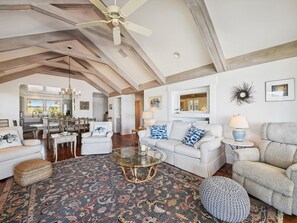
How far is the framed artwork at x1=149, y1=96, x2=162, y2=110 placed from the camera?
18.1ft

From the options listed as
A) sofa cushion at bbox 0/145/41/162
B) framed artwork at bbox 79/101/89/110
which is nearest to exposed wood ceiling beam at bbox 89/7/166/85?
sofa cushion at bbox 0/145/41/162

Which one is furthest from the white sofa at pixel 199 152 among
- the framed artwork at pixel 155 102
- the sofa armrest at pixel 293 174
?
the framed artwork at pixel 155 102

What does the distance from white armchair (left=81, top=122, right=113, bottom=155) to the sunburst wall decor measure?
3549 mm

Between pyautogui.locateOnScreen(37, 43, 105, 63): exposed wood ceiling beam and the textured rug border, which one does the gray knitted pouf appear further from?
pyautogui.locateOnScreen(37, 43, 105, 63): exposed wood ceiling beam

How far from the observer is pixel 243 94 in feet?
10.6

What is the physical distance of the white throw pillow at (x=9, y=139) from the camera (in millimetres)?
2893

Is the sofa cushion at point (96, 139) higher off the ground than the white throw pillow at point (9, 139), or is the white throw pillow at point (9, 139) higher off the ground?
the white throw pillow at point (9, 139)

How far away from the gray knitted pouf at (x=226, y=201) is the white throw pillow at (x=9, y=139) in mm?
3793

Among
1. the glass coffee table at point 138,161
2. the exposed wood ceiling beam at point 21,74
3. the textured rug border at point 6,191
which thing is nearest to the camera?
the textured rug border at point 6,191

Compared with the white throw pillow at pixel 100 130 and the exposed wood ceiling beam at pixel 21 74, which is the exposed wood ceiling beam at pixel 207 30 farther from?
the exposed wood ceiling beam at pixel 21 74

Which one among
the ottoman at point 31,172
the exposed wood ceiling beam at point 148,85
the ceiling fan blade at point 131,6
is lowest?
the ottoman at point 31,172

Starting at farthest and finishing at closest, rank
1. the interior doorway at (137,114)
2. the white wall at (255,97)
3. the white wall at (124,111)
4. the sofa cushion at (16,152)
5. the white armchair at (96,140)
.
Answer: the interior doorway at (137,114), the white wall at (124,111), the white armchair at (96,140), the white wall at (255,97), the sofa cushion at (16,152)

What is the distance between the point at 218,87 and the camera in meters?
3.68

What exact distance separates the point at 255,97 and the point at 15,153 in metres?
5.03
